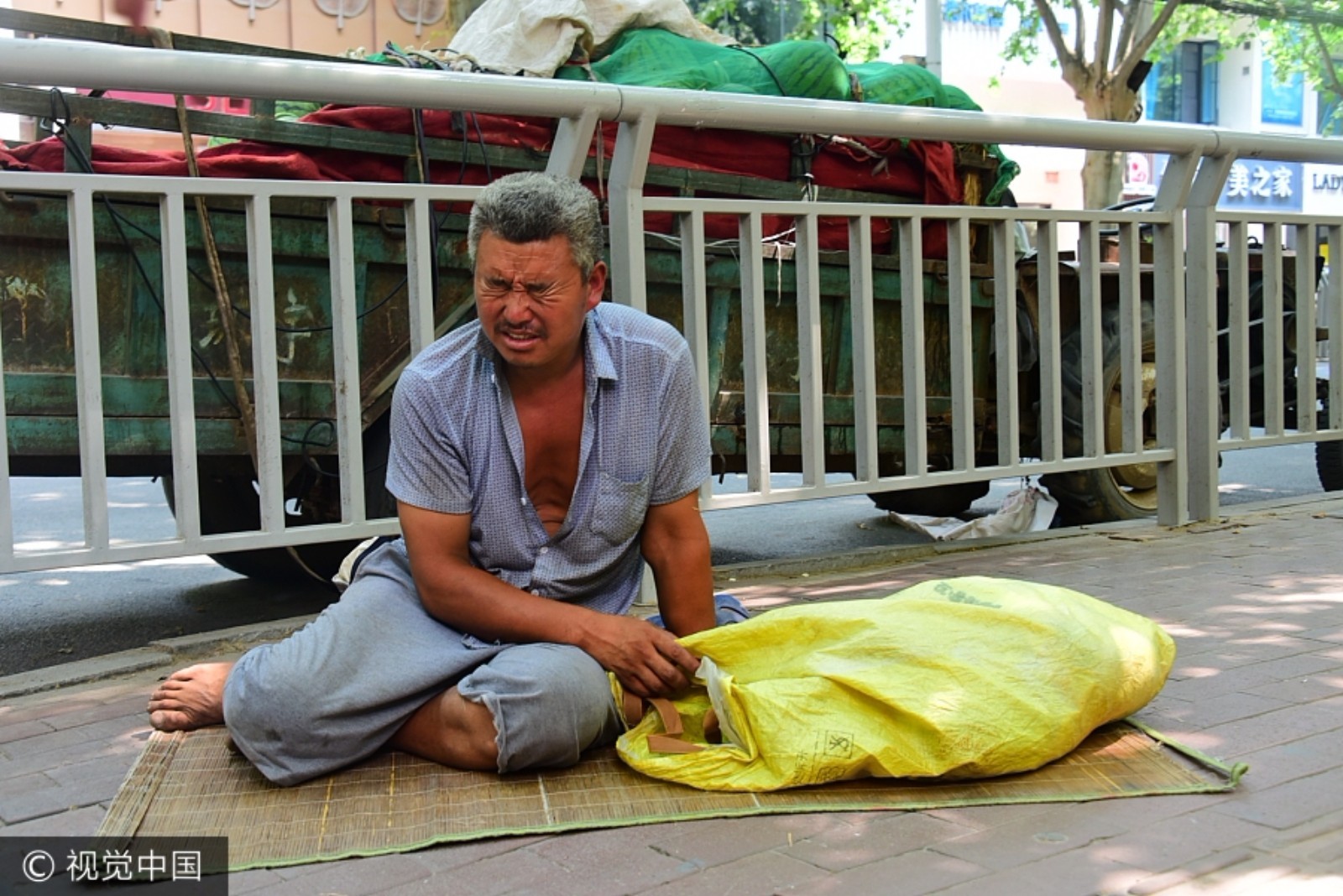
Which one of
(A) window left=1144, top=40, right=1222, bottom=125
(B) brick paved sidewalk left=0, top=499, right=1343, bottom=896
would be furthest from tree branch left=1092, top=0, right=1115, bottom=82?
(A) window left=1144, top=40, right=1222, bottom=125

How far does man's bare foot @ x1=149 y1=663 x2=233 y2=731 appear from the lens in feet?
9.04

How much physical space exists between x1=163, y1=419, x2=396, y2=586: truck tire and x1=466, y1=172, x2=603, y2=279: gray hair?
1715 mm

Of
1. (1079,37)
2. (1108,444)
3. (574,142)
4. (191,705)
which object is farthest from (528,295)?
(1079,37)

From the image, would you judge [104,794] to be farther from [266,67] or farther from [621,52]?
[621,52]

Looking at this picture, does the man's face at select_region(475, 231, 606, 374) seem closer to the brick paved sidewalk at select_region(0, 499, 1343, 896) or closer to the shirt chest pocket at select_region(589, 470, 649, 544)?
the shirt chest pocket at select_region(589, 470, 649, 544)

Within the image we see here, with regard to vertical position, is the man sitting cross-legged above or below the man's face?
below

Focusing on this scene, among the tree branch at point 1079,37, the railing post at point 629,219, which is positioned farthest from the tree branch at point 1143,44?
the railing post at point 629,219

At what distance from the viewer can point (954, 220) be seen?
14.7 ft

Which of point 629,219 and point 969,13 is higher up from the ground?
point 969,13

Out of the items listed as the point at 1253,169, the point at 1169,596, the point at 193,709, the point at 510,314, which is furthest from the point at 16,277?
the point at 1253,169

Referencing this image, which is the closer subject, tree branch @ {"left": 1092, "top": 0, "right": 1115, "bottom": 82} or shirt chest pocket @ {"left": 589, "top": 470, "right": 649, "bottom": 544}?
shirt chest pocket @ {"left": 589, "top": 470, "right": 649, "bottom": 544}

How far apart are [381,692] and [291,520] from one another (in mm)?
2405

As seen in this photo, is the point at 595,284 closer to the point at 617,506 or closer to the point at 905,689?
the point at 617,506

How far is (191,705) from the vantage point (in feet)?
9.05
